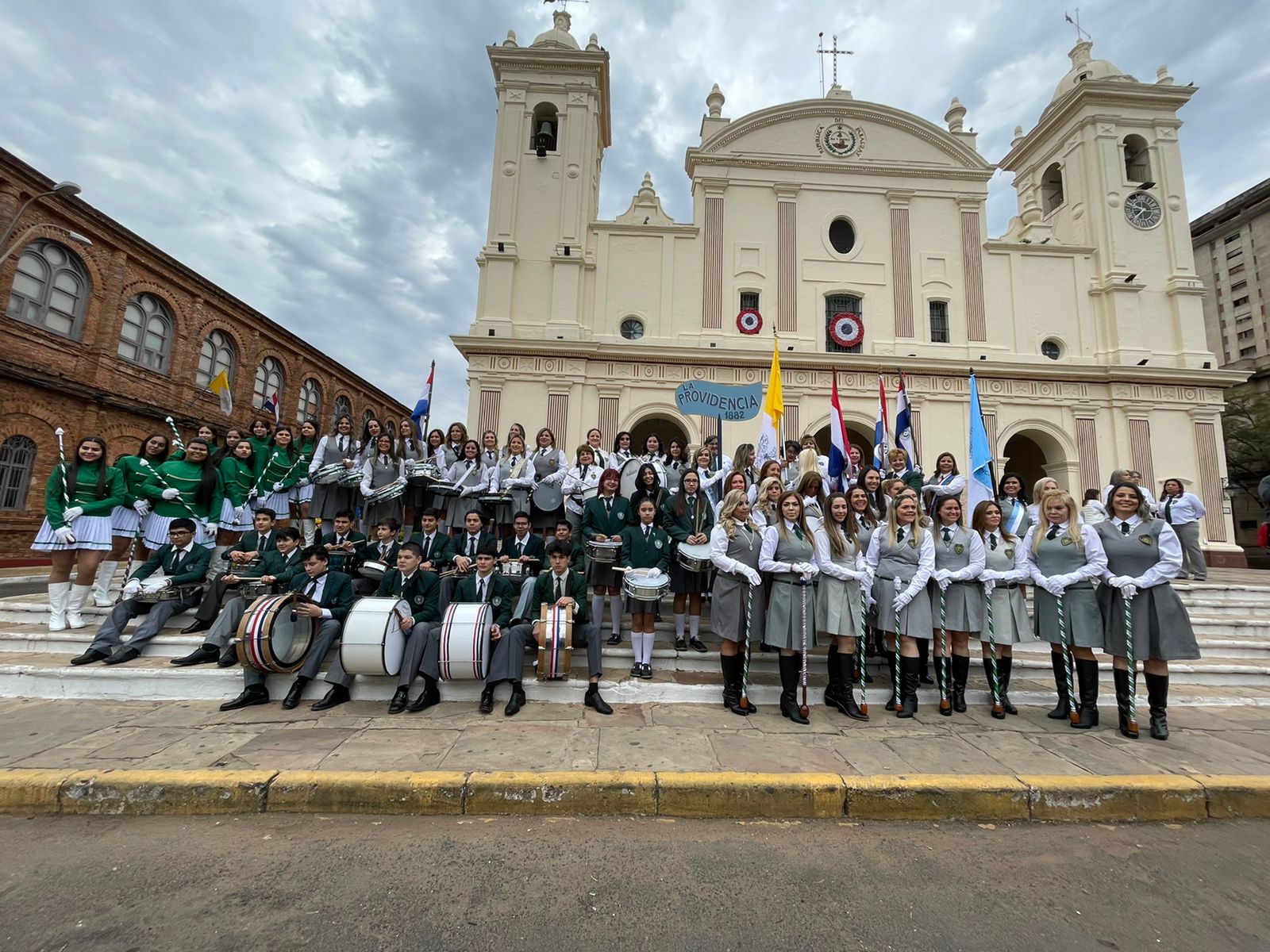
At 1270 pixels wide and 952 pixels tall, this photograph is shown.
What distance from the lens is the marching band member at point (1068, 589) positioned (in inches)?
203

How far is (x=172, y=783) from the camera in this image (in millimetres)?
3627

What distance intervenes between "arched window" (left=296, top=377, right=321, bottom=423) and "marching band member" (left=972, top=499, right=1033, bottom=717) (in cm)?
3243

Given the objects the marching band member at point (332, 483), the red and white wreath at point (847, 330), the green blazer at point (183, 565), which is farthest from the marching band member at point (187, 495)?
the red and white wreath at point (847, 330)

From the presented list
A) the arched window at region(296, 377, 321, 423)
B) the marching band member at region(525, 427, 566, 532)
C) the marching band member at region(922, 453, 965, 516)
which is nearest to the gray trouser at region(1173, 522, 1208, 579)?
the marching band member at region(922, 453, 965, 516)

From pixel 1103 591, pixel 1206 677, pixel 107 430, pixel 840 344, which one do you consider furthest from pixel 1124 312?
pixel 107 430

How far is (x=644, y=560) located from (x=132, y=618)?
5.87 m

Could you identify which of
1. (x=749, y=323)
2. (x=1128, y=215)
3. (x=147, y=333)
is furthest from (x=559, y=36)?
(x=1128, y=215)

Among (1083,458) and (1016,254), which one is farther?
(1016,254)

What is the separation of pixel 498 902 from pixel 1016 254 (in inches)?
1045

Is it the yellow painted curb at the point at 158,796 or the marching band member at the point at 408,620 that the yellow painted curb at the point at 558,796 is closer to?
the yellow painted curb at the point at 158,796

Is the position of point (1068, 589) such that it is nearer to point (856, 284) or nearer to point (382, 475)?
point (382, 475)

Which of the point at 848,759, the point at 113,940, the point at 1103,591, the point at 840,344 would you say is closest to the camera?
the point at 113,940

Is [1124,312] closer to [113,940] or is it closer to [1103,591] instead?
[1103,591]

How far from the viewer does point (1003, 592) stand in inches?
217
